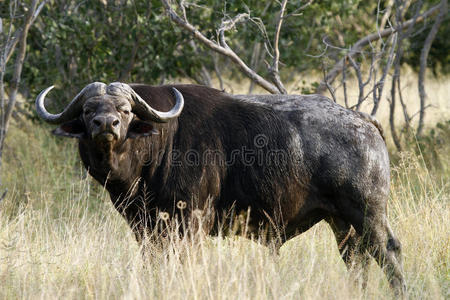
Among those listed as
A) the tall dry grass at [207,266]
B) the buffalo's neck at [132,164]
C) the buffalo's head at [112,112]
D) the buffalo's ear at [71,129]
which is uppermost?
the buffalo's head at [112,112]

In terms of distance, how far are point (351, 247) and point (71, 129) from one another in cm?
230

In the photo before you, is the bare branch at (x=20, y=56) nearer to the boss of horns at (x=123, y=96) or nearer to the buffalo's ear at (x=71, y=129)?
the boss of horns at (x=123, y=96)

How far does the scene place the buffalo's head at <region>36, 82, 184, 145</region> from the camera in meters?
4.65

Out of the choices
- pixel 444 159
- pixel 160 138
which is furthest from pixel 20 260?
pixel 444 159

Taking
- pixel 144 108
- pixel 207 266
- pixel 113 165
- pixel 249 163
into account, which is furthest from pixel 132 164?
pixel 207 266

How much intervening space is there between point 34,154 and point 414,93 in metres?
9.26

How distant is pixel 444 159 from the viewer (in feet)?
27.4

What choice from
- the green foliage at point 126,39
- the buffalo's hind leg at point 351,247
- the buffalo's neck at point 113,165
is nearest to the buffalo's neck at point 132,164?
the buffalo's neck at point 113,165

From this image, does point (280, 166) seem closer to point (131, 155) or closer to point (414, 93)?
point (131, 155)

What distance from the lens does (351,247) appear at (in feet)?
17.3

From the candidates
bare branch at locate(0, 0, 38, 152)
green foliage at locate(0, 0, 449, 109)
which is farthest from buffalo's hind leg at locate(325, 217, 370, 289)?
bare branch at locate(0, 0, 38, 152)

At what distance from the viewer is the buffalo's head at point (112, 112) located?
4.65 metres

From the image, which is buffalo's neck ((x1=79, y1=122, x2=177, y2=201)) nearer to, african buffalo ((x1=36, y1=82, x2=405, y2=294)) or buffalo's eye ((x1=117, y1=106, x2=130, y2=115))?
african buffalo ((x1=36, y1=82, x2=405, y2=294))

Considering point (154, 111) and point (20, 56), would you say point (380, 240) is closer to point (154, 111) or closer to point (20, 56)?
point (154, 111)
